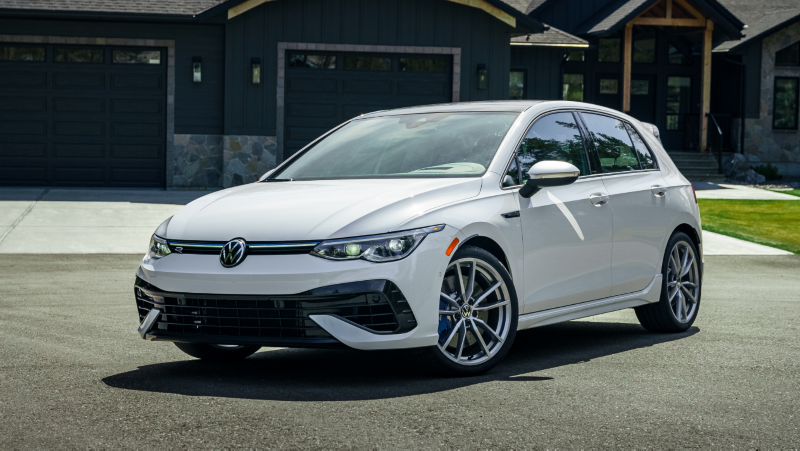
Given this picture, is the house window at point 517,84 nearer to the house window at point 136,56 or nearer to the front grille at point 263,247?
the house window at point 136,56

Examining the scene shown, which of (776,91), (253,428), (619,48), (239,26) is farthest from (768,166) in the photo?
(253,428)

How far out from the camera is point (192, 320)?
5586mm

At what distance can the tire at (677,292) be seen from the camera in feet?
25.0

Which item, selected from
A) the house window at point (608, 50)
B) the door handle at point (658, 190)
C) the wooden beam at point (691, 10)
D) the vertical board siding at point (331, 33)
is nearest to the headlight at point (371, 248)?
the door handle at point (658, 190)

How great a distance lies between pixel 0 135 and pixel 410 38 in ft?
27.9

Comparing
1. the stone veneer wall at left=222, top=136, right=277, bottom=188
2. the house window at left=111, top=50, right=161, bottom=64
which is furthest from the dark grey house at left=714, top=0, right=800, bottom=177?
the house window at left=111, top=50, right=161, bottom=64

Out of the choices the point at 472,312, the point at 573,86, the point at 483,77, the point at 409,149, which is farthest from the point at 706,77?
the point at 472,312

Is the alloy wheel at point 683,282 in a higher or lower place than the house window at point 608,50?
lower

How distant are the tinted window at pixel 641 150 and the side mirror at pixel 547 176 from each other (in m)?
1.66

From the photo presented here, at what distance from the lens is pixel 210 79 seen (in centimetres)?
2177

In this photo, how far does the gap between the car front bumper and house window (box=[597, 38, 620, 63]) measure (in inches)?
1035

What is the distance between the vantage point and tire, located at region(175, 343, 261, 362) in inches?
247

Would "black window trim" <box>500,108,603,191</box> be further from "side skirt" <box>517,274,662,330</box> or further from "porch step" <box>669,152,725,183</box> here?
"porch step" <box>669,152,725,183</box>

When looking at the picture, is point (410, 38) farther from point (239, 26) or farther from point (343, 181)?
point (343, 181)
